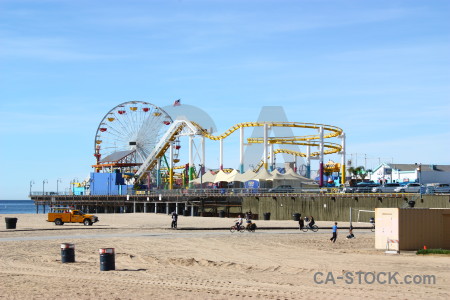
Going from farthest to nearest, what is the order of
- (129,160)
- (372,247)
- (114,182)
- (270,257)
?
(129,160), (114,182), (372,247), (270,257)

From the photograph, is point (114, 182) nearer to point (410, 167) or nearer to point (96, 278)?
point (410, 167)

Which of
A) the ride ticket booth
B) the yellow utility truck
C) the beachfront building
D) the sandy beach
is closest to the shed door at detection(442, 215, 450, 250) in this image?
the ride ticket booth

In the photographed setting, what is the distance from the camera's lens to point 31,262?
84.5 feet

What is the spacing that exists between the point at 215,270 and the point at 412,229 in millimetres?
13008

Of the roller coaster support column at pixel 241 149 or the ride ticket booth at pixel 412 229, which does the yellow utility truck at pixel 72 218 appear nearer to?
the ride ticket booth at pixel 412 229

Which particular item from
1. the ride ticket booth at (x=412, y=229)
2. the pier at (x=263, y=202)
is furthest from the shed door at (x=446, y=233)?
the pier at (x=263, y=202)

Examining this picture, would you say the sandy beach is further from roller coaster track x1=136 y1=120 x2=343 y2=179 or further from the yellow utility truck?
roller coaster track x1=136 y1=120 x2=343 y2=179

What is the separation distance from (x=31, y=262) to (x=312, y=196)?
46.5 m

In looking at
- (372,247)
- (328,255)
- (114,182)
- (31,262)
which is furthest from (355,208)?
(114,182)

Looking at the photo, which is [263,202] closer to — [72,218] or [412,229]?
[72,218]

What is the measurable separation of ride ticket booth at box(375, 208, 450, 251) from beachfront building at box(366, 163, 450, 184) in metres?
68.4

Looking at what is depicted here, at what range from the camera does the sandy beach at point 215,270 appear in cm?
1798

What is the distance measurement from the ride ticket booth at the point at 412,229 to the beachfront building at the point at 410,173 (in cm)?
Result: 6843

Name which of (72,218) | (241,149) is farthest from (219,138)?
(72,218)
